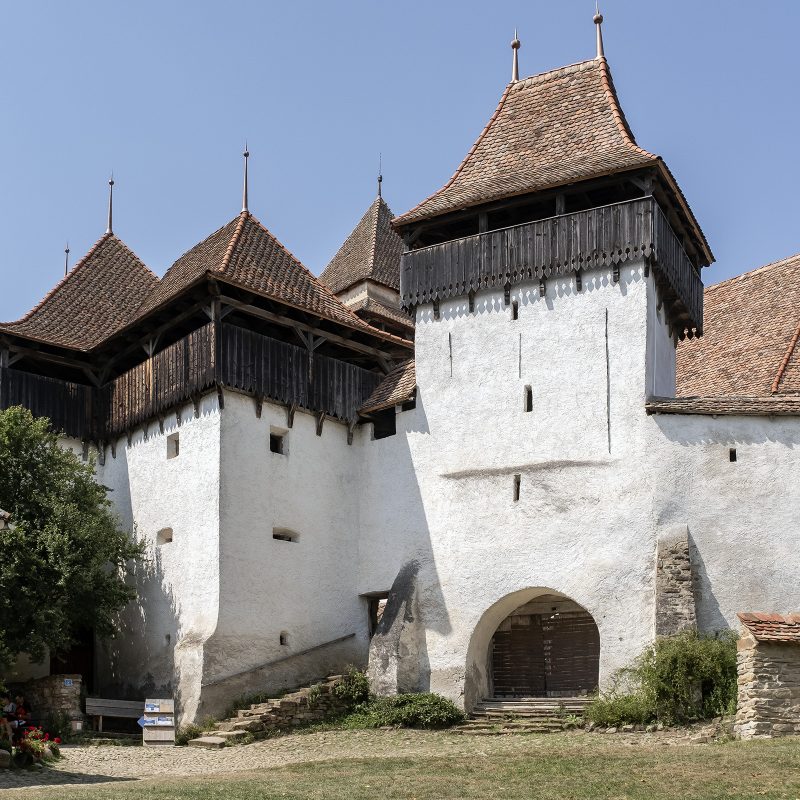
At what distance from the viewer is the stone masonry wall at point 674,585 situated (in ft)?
71.4

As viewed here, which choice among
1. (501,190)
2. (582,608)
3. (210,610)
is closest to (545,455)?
(582,608)

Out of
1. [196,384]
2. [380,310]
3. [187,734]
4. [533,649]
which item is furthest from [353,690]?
[380,310]

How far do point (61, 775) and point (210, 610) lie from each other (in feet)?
21.3

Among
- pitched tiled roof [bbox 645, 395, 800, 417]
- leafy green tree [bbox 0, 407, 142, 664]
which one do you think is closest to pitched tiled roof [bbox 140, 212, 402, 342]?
leafy green tree [bbox 0, 407, 142, 664]

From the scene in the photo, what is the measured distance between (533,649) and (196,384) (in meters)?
8.34

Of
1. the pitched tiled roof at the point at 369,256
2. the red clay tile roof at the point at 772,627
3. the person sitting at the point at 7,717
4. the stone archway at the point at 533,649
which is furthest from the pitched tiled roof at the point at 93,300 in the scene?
the red clay tile roof at the point at 772,627

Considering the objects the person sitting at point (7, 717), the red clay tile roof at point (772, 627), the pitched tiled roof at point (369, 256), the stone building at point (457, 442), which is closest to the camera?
the person sitting at point (7, 717)

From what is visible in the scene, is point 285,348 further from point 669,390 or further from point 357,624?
point 669,390

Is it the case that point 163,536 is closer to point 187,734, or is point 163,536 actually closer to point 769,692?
point 187,734

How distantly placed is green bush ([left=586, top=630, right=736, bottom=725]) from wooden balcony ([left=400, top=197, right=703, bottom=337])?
7.31 metres

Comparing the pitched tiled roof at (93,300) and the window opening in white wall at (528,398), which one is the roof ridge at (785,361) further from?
the pitched tiled roof at (93,300)

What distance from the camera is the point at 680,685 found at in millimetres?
20484

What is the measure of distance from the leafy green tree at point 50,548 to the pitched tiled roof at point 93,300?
314cm

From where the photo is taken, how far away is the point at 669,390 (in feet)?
85.2
